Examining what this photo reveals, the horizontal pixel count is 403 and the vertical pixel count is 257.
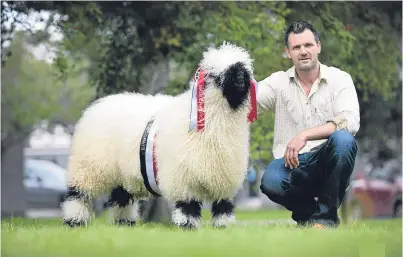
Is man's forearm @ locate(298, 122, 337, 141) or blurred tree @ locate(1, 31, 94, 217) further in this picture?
blurred tree @ locate(1, 31, 94, 217)

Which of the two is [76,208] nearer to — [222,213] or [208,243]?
[222,213]

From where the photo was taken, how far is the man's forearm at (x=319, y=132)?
717cm

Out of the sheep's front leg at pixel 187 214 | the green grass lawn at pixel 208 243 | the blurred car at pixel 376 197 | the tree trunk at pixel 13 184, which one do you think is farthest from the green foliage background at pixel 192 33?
the blurred car at pixel 376 197

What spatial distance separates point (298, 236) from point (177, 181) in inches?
63.7

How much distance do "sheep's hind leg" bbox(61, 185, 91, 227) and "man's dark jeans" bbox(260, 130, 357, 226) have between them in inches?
71.2

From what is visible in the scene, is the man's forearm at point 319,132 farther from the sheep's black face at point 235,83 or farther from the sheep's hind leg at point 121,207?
the sheep's hind leg at point 121,207

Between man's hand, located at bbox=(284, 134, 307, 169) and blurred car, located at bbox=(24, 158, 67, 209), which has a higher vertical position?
man's hand, located at bbox=(284, 134, 307, 169)

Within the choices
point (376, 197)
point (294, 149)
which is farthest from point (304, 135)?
point (376, 197)

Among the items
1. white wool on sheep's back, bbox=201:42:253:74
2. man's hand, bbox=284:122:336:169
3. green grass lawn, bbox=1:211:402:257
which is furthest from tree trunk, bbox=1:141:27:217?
green grass lawn, bbox=1:211:402:257

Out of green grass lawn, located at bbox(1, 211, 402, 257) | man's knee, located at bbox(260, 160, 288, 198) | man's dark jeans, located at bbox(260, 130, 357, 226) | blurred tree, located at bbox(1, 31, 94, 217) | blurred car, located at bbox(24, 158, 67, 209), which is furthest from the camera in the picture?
blurred car, located at bbox(24, 158, 67, 209)

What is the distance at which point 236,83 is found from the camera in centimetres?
720

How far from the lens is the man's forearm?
7168 mm

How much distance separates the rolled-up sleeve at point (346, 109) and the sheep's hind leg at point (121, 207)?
8.01 feet

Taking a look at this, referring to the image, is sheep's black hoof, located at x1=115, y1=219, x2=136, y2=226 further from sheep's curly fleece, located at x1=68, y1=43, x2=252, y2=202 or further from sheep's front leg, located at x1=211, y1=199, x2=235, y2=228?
sheep's front leg, located at x1=211, y1=199, x2=235, y2=228
